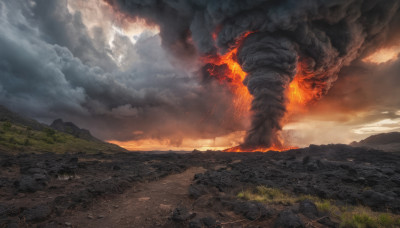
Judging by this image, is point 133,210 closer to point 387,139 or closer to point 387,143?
point 387,143

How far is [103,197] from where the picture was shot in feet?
36.0

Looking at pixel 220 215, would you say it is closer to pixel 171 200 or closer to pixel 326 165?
pixel 171 200

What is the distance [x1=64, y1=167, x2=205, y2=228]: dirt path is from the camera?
24.9 ft

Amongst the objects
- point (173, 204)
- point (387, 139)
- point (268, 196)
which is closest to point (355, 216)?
point (268, 196)

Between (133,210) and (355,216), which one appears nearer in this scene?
(355,216)

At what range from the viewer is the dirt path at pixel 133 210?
24.9 feet

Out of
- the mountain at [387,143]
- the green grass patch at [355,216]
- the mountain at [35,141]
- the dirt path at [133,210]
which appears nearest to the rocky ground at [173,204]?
the dirt path at [133,210]

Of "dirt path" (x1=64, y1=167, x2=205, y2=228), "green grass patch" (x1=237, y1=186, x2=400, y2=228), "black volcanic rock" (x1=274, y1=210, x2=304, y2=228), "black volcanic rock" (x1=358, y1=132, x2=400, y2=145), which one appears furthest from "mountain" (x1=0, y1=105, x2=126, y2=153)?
"black volcanic rock" (x1=358, y1=132, x2=400, y2=145)

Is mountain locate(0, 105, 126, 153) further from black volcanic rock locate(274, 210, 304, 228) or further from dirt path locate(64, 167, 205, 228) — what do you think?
black volcanic rock locate(274, 210, 304, 228)

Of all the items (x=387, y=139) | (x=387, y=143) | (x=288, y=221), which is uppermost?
(x=387, y=139)

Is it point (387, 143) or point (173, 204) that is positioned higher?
point (387, 143)


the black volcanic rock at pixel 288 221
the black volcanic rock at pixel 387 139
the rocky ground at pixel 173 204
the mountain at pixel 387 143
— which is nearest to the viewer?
the black volcanic rock at pixel 288 221

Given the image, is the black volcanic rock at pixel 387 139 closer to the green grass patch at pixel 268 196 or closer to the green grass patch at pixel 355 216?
the green grass patch at pixel 268 196

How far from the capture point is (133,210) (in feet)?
29.8
